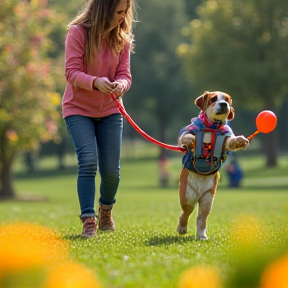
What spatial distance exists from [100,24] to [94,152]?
3.99 ft

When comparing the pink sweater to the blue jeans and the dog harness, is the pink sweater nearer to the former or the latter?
the blue jeans

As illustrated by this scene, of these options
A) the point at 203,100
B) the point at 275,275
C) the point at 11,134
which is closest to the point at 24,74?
the point at 11,134

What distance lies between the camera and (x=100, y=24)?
21.8ft

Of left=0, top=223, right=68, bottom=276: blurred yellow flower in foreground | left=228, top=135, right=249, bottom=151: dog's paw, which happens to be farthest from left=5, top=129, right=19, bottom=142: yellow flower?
left=228, top=135, right=249, bottom=151: dog's paw

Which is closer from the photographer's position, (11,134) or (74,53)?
(74,53)

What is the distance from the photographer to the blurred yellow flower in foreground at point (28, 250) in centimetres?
274

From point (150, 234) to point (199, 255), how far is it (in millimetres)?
1974

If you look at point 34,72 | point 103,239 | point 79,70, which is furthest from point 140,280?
point 34,72

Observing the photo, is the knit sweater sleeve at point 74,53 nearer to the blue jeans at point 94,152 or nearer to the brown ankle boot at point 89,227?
the blue jeans at point 94,152

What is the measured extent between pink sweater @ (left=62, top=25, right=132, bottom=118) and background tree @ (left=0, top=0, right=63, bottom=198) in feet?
44.8

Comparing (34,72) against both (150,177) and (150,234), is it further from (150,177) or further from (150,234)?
(150,177)

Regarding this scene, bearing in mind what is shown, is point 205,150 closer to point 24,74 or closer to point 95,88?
point 95,88

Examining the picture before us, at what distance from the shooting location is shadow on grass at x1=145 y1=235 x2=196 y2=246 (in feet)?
19.1

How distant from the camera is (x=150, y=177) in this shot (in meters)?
43.4
